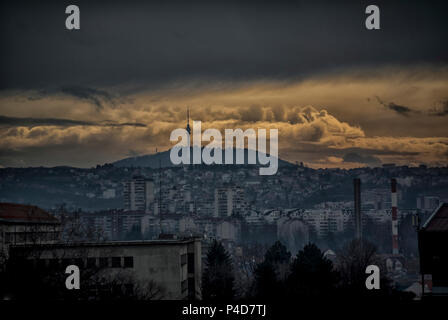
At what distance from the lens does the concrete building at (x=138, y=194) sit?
14175 cm

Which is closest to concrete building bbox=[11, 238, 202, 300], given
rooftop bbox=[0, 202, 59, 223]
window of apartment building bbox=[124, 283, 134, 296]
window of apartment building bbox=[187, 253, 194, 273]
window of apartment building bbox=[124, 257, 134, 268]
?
window of apartment building bbox=[124, 257, 134, 268]

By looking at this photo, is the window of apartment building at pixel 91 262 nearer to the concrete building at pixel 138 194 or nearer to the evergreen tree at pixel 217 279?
the evergreen tree at pixel 217 279

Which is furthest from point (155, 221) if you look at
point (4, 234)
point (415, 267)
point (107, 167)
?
point (4, 234)

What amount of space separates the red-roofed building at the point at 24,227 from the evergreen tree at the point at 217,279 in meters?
5.38

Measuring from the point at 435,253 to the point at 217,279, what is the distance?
13420mm

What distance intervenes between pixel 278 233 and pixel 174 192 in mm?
38105

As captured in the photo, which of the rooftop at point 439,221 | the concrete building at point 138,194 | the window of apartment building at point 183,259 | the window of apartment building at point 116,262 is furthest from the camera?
the concrete building at point 138,194

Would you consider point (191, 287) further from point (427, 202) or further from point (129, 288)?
point (427, 202)

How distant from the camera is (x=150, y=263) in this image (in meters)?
24.2

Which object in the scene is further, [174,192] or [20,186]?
[174,192]

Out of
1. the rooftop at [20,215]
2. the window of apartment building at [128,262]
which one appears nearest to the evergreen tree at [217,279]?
the window of apartment building at [128,262]

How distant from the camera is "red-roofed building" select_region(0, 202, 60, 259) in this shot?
2466 centimetres

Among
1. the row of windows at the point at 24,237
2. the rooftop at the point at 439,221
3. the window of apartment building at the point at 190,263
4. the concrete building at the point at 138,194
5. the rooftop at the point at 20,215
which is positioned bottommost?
the window of apartment building at the point at 190,263
